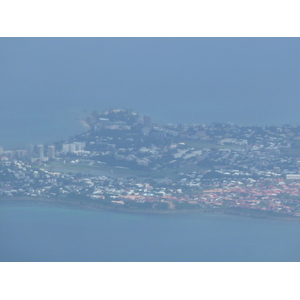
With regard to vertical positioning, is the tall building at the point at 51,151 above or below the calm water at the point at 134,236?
above

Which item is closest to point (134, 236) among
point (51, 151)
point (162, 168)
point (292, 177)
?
point (162, 168)

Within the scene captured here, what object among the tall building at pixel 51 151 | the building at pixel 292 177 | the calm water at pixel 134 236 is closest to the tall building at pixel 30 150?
the tall building at pixel 51 151

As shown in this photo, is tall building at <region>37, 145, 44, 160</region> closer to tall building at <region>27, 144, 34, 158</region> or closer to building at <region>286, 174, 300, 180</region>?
tall building at <region>27, 144, 34, 158</region>

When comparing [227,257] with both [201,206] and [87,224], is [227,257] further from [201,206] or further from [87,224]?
[87,224]

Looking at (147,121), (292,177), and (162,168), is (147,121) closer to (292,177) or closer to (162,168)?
(162,168)

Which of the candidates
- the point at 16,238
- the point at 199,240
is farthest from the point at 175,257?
the point at 16,238

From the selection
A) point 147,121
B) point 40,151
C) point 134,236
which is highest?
point 147,121

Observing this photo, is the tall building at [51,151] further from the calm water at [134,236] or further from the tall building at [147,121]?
the tall building at [147,121]
